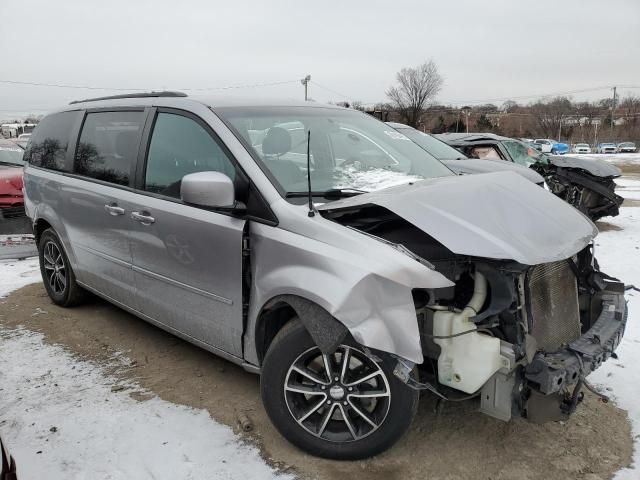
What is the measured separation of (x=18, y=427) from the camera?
3109 millimetres

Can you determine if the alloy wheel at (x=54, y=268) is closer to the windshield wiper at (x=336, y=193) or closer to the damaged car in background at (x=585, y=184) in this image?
the windshield wiper at (x=336, y=193)

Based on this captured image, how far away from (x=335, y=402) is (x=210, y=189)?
4.08ft

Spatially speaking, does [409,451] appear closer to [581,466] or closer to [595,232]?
[581,466]

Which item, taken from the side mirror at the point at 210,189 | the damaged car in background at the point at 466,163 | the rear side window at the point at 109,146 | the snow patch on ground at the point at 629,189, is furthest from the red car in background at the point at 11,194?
the snow patch on ground at the point at 629,189

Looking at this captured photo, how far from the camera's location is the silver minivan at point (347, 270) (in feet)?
8.04

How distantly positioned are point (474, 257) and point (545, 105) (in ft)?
266

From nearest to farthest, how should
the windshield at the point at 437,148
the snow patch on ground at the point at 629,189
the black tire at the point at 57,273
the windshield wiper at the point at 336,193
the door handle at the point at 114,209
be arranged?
the windshield wiper at the point at 336,193
the door handle at the point at 114,209
the black tire at the point at 57,273
the windshield at the point at 437,148
the snow patch on ground at the point at 629,189

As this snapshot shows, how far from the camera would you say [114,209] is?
151 inches

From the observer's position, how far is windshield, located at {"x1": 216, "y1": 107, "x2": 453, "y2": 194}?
314 centimetres

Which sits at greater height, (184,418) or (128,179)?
(128,179)

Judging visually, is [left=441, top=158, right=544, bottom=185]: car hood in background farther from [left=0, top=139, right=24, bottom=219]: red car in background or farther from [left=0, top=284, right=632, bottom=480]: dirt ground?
[left=0, top=139, right=24, bottom=219]: red car in background

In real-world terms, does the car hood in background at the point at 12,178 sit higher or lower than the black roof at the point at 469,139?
lower

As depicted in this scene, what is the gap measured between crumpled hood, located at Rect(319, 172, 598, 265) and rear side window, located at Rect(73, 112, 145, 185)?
1744 mm

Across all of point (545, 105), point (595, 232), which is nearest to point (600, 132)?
point (545, 105)
